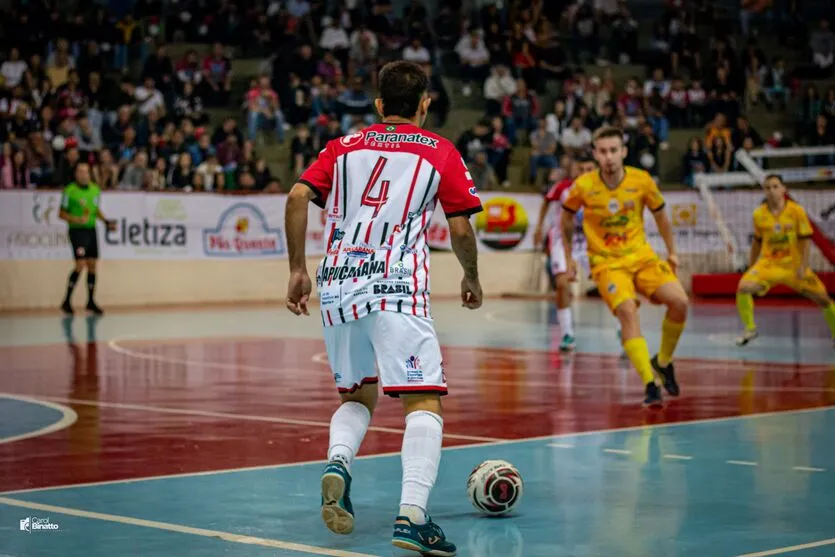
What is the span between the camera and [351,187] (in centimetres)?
672

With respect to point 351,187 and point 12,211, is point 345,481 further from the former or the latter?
point 12,211

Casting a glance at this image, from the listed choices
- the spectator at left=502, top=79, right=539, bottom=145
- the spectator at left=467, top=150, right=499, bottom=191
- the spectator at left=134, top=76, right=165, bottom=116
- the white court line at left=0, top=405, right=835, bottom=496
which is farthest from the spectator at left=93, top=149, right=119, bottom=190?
the white court line at left=0, top=405, right=835, bottom=496

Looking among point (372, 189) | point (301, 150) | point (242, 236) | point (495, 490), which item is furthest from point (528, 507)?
point (301, 150)

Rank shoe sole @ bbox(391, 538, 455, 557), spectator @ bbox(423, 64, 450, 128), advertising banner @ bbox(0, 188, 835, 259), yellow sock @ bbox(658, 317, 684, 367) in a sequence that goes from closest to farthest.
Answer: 1. shoe sole @ bbox(391, 538, 455, 557)
2. yellow sock @ bbox(658, 317, 684, 367)
3. advertising banner @ bbox(0, 188, 835, 259)
4. spectator @ bbox(423, 64, 450, 128)

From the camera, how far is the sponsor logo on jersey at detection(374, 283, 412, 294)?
6.58 metres

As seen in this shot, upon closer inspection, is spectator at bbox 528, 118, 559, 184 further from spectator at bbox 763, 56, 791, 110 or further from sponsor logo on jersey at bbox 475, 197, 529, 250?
spectator at bbox 763, 56, 791, 110

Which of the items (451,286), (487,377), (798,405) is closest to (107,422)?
(487,377)

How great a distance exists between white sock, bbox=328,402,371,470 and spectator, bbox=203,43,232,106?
26020 mm

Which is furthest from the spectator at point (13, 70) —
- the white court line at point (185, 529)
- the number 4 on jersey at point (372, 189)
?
the number 4 on jersey at point (372, 189)

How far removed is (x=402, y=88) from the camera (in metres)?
6.73

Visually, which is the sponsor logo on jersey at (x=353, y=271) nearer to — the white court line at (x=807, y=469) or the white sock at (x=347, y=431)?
the white sock at (x=347, y=431)

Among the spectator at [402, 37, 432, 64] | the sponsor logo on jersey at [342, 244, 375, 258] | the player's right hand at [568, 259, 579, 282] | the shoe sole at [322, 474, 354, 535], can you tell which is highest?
the spectator at [402, 37, 432, 64]

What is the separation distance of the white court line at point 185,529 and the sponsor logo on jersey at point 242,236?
69.0 feet

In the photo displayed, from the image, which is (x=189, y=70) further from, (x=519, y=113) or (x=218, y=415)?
(x=218, y=415)
